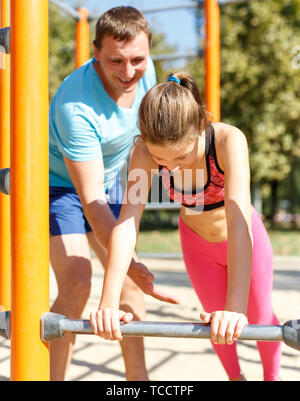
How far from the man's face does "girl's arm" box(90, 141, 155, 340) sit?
0.30m

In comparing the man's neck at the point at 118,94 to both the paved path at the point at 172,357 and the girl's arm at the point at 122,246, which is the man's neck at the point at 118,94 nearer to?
the girl's arm at the point at 122,246

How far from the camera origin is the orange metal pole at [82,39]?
10.7 ft

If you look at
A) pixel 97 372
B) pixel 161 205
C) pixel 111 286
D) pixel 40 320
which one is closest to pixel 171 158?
pixel 111 286

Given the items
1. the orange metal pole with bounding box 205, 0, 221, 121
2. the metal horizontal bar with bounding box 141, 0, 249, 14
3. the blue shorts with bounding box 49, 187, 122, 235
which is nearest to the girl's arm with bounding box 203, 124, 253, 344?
the blue shorts with bounding box 49, 187, 122, 235

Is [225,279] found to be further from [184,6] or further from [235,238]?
[184,6]

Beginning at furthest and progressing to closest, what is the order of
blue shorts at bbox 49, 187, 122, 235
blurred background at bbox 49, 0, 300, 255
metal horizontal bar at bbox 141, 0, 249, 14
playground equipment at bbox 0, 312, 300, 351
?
blurred background at bbox 49, 0, 300, 255 < metal horizontal bar at bbox 141, 0, 249, 14 < blue shorts at bbox 49, 187, 122, 235 < playground equipment at bbox 0, 312, 300, 351

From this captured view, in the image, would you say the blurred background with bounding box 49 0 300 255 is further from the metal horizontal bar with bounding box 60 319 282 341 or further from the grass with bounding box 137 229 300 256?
the metal horizontal bar with bounding box 60 319 282 341

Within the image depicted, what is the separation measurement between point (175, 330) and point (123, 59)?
957 millimetres

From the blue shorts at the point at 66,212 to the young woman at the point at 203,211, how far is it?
394mm

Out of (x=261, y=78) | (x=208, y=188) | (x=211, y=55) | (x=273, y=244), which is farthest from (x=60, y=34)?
(x=208, y=188)

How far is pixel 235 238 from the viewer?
134 centimetres

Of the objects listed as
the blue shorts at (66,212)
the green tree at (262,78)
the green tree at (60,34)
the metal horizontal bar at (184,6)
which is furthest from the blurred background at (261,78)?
the blue shorts at (66,212)

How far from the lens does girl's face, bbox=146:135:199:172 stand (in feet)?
4.55
